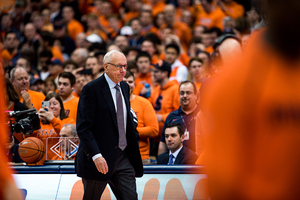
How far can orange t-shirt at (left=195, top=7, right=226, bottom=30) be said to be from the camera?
12094 millimetres

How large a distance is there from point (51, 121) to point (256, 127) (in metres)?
5.30

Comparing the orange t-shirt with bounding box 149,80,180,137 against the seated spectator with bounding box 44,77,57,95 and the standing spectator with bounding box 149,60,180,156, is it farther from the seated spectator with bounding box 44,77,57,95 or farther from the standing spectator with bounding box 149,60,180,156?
the seated spectator with bounding box 44,77,57,95

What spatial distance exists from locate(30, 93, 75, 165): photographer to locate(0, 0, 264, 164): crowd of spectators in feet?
0.05

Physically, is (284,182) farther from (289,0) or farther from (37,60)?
(37,60)

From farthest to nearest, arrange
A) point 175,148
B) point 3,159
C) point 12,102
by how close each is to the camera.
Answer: point 12,102
point 175,148
point 3,159

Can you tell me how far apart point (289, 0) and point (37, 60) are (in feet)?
36.2

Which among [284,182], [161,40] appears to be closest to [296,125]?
[284,182]

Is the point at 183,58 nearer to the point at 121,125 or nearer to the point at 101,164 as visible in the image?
the point at 121,125

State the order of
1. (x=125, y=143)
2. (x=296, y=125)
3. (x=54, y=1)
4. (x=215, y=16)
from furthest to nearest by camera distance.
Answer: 1. (x=54, y=1)
2. (x=215, y=16)
3. (x=125, y=143)
4. (x=296, y=125)

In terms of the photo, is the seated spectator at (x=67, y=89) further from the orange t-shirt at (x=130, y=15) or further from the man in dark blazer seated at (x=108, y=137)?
the orange t-shirt at (x=130, y=15)

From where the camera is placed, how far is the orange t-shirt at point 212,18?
39.7 feet

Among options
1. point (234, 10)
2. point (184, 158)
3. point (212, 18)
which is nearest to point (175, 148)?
point (184, 158)

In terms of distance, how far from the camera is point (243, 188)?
1161mm

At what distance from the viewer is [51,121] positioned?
609 centimetres
